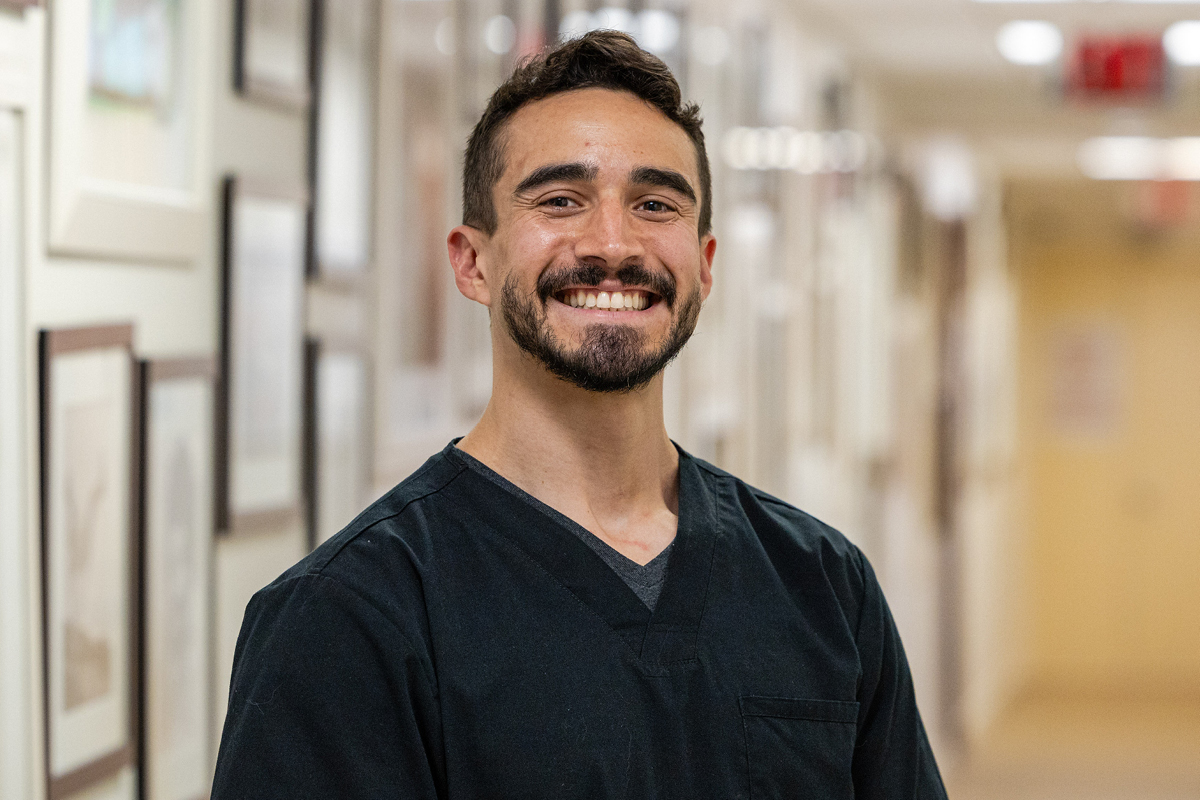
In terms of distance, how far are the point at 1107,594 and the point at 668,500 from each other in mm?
8737

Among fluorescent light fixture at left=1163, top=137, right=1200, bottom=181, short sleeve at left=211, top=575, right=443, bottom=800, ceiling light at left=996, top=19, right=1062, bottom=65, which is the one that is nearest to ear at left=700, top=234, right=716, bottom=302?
short sleeve at left=211, top=575, right=443, bottom=800

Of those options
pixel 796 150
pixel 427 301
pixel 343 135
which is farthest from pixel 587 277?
pixel 796 150

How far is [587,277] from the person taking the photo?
1168 mm

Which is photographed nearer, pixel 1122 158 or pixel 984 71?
pixel 984 71

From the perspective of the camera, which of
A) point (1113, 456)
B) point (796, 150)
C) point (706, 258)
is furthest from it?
point (1113, 456)

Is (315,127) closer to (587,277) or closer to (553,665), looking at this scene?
(587,277)

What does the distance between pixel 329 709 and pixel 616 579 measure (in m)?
0.27

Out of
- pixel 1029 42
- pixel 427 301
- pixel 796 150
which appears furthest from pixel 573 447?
pixel 1029 42

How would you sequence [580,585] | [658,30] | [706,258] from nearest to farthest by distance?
[580,585]
[706,258]
[658,30]

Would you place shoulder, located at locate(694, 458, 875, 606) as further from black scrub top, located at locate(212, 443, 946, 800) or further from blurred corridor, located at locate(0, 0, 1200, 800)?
blurred corridor, located at locate(0, 0, 1200, 800)

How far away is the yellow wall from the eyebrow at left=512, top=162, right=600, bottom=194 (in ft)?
27.1

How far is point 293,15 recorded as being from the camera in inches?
67.6

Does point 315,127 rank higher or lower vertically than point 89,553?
higher

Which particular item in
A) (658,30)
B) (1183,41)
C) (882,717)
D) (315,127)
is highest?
(1183,41)
